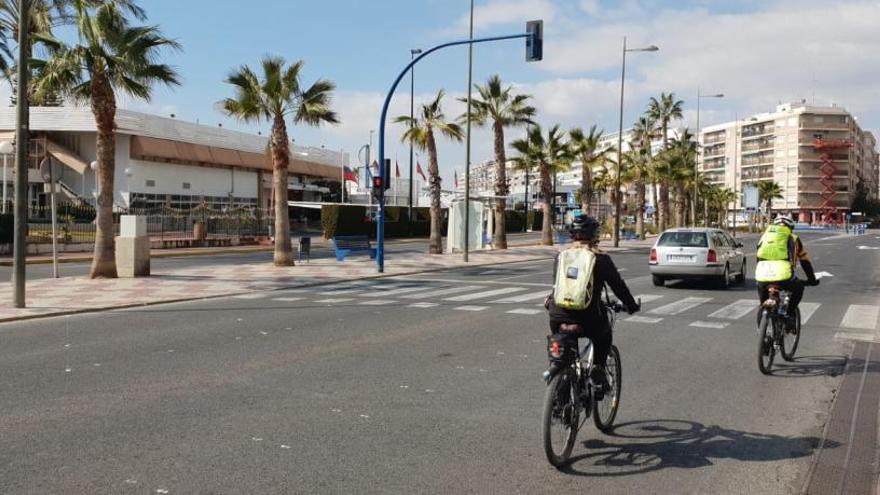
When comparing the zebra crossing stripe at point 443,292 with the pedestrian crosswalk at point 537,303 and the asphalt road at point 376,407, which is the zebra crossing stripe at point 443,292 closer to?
the pedestrian crosswalk at point 537,303

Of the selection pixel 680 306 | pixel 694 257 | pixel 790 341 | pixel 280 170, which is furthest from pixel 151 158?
pixel 790 341

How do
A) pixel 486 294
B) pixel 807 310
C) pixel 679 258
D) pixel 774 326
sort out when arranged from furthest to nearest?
pixel 679 258 → pixel 486 294 → pixel 807 310 → pixel 774 326

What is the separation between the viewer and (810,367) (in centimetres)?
845

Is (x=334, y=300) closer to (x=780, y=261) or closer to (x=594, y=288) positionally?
(x=780, y=261)

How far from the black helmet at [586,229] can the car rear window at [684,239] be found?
13.5 metres

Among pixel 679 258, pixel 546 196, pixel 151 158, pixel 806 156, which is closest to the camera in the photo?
pixel 679 258

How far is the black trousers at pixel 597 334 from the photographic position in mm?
5109

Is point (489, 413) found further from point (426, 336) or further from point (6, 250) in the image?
point (6, 250)

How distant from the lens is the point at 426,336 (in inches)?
402

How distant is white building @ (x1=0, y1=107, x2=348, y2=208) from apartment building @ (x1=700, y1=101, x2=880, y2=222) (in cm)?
8785

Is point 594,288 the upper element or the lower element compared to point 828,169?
lower

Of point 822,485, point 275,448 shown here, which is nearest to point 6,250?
point 275,448

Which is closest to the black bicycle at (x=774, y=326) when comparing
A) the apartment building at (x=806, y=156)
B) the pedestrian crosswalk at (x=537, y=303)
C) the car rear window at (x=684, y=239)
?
the pedestrian crosswalk at (x=537, y=303)

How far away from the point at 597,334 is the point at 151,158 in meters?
49.4
